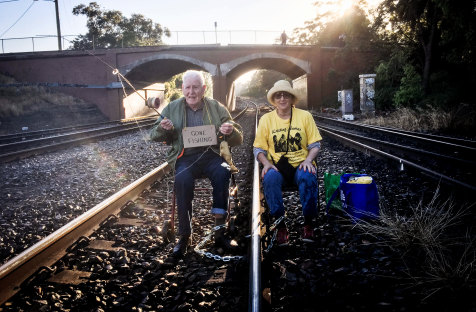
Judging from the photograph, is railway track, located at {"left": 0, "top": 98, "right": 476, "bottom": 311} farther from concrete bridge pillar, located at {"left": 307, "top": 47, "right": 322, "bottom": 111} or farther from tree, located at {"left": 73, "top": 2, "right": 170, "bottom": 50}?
tree, located at {"left": 73, "top": 2, "right": 170, "bottom": 50}

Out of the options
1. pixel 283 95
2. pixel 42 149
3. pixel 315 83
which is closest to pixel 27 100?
pixel 42 149

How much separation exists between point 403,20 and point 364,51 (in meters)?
9.74

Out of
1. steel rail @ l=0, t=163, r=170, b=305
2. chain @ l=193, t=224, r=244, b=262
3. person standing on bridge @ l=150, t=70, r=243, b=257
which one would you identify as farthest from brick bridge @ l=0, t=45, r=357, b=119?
chain @ l=193, t=224, r=244, b=262

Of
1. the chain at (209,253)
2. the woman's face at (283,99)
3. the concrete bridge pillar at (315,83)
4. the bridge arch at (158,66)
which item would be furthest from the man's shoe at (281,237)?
the concrete bridge pillar at (315,83)

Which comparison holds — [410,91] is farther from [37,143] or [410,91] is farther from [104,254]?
[104,254]

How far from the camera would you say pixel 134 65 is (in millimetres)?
25500

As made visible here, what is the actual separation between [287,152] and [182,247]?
4.93 ft

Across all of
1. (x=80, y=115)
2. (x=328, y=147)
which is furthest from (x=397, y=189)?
(x=80, y=115)

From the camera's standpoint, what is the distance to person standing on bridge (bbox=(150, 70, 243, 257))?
10.2 feet

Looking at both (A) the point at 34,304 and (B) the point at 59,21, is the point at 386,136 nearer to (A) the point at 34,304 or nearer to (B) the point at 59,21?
(A) the point at 34,304

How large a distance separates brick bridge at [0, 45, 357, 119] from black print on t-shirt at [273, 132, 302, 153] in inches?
954

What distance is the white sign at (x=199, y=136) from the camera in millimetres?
3242

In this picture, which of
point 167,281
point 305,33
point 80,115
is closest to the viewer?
point 167,281

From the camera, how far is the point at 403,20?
18.2 m
